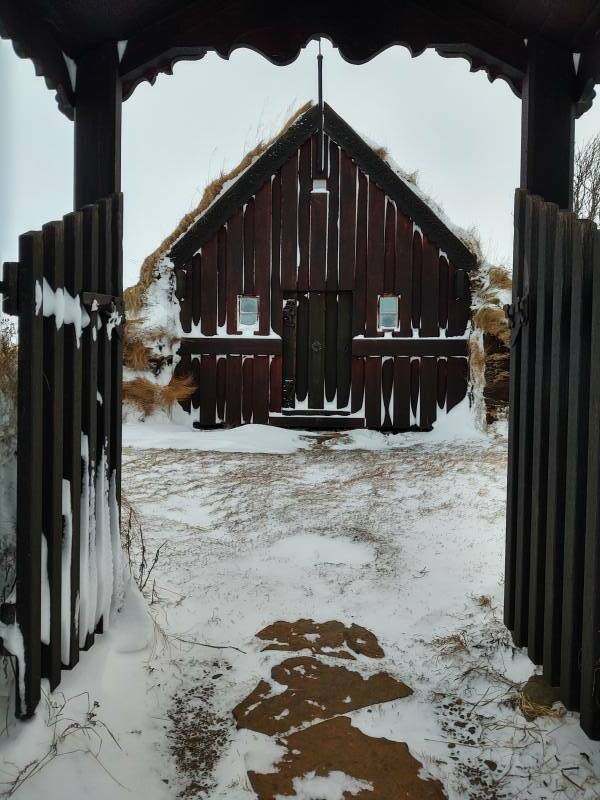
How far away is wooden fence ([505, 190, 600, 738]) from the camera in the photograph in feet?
6.77

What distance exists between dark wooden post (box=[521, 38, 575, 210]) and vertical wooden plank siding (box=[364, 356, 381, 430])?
737 cm

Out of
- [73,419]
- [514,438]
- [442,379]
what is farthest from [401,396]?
[73,419]

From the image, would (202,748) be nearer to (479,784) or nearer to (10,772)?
(10,772)

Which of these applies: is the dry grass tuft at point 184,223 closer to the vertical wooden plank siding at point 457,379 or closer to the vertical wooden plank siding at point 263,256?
the vertical wooden plank siding at point 263,256

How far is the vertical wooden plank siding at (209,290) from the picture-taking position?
34.7 feet

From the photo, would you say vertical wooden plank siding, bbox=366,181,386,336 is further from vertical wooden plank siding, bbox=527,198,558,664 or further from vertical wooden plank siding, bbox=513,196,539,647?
vertical wooden plank siding, bbox=527,198,558,664

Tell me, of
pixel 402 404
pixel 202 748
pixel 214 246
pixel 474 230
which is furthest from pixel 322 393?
pixel 202 748

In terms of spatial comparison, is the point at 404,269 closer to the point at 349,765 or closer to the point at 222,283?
the point at 222,283

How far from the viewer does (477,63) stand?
3.22 meters

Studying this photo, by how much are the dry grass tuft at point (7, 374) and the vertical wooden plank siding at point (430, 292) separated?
838cm

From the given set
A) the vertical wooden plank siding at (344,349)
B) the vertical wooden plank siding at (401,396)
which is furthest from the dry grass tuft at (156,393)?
the vertical wooden plank siding at (401,396)

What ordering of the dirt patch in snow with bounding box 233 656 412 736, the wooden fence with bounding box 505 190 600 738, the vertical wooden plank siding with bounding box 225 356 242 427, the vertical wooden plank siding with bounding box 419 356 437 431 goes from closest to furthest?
the wooden fence with bounding box 505 190 600 738 < the dirt patch in snow with bounding box 233 656 412 736 < the vertical wooden plank siding with bounding box 419 356 437 431 < the vertical wooden plank siding with bounding box 225 356 242 427

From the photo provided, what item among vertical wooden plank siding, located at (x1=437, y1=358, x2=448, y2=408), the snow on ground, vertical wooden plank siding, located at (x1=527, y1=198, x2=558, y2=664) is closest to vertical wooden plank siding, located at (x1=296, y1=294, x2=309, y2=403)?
vertical wooden plank siding, located at (x1=437, y1=358, x2=448, y2=408)

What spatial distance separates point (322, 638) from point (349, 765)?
37.0 inches
